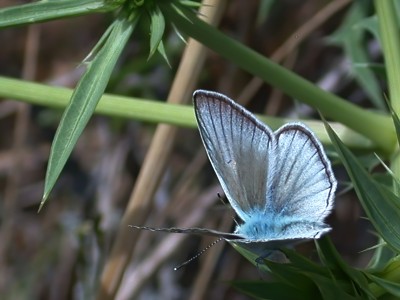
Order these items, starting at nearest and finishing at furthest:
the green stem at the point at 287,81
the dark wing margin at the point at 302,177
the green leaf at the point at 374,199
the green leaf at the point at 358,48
Result: the green leaf at the point at 374,199 → the dark wing margin at the point at 302,177 → the green stem at the point at 287,81 → the green leaf at the point at 358,48

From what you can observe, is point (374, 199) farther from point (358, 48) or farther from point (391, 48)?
point (358, 48)

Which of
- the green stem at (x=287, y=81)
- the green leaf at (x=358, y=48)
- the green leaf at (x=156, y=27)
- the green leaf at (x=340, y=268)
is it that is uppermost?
the green leaf at (x=156, y=27)

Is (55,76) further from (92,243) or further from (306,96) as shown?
(306,96)

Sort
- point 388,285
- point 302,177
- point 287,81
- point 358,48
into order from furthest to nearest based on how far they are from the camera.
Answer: point 358,48 < point 287,81 < point 302,177 < point 388,285

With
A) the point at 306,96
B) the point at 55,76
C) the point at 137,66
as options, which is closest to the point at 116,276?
the point at 306,96

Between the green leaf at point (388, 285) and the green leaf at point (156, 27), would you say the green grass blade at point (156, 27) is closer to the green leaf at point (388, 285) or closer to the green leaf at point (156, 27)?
the green leaf at point (156, 27)

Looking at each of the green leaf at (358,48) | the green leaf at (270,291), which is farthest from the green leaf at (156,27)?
the green leaf at (358,48)

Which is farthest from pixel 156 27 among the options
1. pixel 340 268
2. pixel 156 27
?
pixel 340 268
